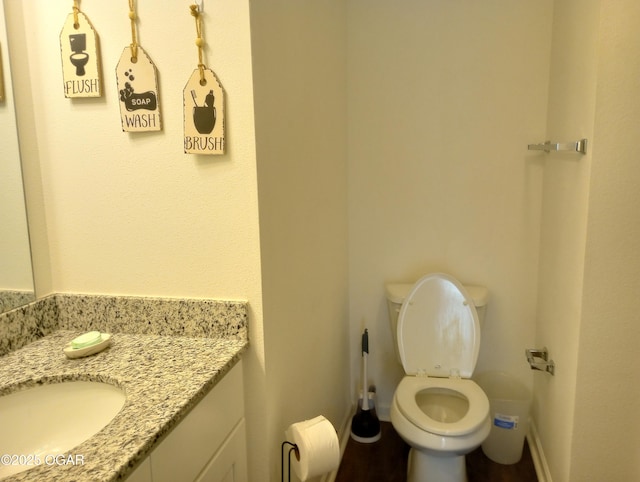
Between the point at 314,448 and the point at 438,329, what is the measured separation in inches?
40.8

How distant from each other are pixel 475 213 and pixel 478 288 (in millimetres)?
358

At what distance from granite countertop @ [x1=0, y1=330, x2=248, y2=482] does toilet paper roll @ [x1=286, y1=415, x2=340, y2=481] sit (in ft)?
0.93

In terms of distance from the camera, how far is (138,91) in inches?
47.5

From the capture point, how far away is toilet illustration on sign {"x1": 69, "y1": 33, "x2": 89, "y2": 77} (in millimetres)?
1218

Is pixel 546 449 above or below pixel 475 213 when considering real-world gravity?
below

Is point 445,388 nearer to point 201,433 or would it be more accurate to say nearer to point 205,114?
point 201,433

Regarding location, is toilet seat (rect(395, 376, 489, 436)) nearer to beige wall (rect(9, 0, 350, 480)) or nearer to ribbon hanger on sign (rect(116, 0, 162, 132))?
beige wall (rect(9, 0, 350, 480))

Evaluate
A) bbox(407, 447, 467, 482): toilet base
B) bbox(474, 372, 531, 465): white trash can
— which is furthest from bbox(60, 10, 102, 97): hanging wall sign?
bbox(474, 372, 531, 465): white trash can

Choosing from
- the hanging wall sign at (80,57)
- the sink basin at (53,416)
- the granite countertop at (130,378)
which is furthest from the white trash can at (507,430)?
the hanging wall sign at (80,57)

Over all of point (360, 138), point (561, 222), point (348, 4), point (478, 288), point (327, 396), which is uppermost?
point (348, 4)

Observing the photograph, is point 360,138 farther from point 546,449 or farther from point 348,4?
point 546,449

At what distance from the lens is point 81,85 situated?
1236 mm

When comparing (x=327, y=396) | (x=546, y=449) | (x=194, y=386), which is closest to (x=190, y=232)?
(x=194, y=386)

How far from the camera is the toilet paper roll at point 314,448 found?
3.95 ft
